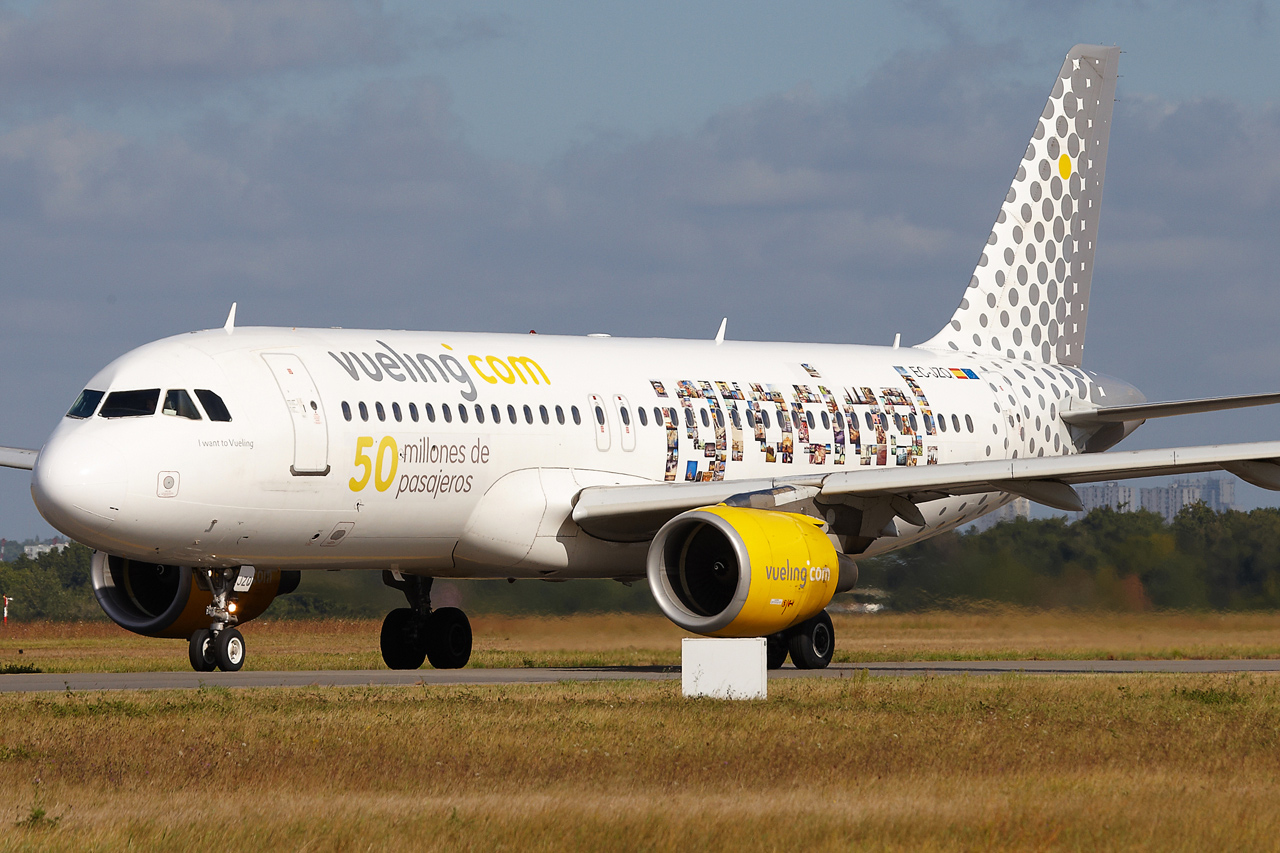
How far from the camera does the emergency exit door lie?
20969 mm

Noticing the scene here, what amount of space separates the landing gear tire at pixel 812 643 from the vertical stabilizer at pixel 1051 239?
8.71 m

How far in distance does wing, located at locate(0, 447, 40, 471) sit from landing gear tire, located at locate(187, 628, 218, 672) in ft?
18.0

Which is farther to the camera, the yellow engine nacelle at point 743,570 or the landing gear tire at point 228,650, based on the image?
the landing gear tire at point 228,650

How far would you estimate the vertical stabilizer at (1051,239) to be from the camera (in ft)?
106

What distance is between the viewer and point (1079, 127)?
3338cm

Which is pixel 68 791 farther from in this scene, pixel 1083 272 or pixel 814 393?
pixel 1083 272

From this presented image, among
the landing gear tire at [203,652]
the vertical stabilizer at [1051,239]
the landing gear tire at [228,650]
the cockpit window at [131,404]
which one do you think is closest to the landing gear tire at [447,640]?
the landing gear tire at [228,650]

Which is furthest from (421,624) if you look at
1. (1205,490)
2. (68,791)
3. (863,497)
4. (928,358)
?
(1205,490)

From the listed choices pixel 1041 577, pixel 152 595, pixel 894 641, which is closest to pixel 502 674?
pixel 152 595

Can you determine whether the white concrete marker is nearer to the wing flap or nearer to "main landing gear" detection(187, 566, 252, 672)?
the wing flap

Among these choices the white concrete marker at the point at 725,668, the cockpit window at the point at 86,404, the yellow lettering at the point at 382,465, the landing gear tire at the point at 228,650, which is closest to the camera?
the white concrete marker at the point at 725,668

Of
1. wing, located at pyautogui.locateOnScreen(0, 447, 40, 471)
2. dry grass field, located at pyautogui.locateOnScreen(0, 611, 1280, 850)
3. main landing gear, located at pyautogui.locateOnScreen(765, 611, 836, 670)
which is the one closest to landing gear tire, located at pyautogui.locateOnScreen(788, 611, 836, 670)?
main landing gear, located at pyautogui.locateOnScreen(765, 611, 836, 670)

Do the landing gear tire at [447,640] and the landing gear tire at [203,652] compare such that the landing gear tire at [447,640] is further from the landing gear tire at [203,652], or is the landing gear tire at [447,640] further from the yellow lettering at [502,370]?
the landing gear tire at [203,652]

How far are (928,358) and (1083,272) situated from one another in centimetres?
485
